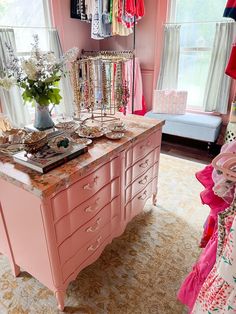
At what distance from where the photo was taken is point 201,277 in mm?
1112

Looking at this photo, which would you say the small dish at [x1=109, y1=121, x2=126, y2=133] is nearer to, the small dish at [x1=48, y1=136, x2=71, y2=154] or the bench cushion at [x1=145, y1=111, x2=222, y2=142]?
the small dish at [x1=48, y1=136, x2=71, y2=154]

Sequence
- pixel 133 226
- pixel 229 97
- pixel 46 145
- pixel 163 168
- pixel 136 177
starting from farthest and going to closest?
1. pixel 229 97
2. pixel 163 168
3. pixel 133 226
4. pixel 136 177
5. pixel 46 145

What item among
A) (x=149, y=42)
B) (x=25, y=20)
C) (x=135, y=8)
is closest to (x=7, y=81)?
(x=25, y=20)

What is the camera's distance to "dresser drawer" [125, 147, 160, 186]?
166 centimetres

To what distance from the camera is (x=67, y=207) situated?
3.85 ft

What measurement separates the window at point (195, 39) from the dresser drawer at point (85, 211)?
2.64 m

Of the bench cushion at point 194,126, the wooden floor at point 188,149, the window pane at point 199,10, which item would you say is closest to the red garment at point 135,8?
the window pane at point 199,10

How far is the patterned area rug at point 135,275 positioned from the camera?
1384 millimetres

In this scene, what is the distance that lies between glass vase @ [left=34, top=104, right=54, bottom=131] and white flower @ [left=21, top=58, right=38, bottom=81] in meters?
0.22

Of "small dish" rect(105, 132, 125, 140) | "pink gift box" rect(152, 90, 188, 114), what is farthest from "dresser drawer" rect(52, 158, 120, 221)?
"pink gift box" rect(152, 90, 188, 114)

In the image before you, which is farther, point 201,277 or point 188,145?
point 188,145

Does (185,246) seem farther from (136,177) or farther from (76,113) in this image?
(76,113)

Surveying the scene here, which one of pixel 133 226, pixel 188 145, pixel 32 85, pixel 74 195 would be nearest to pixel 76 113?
pixel 32 85

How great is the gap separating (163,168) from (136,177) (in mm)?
1257
